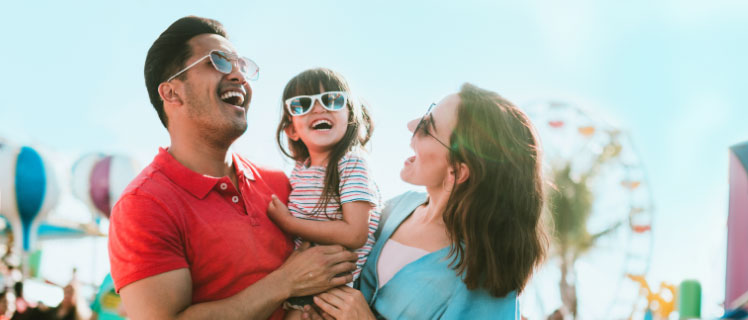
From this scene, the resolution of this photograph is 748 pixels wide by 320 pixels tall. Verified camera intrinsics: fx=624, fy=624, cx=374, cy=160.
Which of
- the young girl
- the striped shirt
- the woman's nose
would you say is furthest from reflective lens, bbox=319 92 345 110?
the woman's nose

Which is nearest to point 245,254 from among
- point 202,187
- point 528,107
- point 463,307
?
point 202,187

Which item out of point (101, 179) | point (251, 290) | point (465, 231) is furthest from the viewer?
point (101, 179)

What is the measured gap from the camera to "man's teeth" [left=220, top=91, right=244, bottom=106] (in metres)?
2.73

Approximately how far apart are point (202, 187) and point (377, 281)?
0.85 metres

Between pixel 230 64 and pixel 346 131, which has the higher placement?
pixel 230 64

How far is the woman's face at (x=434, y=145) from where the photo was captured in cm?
278

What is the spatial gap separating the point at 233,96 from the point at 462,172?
1.07 metres

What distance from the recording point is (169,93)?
2734mm

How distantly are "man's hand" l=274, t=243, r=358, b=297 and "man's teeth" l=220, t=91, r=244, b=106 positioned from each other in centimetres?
74

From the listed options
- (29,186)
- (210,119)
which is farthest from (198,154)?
(29,186)

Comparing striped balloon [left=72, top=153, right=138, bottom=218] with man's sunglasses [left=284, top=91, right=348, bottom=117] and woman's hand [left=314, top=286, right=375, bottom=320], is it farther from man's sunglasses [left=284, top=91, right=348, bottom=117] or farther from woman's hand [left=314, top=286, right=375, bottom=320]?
woman's hand [left=314, top=286, right=375, bottom=320]

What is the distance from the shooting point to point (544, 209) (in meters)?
2.87

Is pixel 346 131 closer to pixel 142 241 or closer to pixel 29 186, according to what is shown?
pixel 142 241

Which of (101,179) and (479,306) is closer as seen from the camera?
(479,306)
